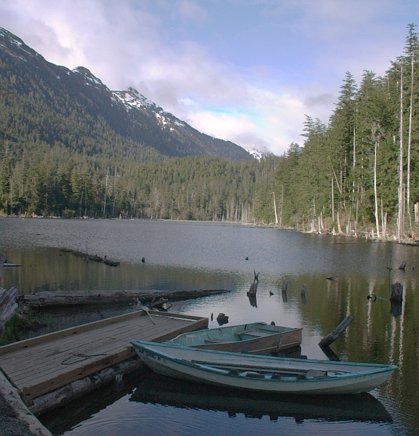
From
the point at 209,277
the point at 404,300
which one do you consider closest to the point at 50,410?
the point at 404,300

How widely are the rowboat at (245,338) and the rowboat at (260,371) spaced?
1.09 m

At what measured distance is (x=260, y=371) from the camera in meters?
12.0

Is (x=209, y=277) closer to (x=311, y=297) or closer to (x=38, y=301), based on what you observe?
(x=311, y=297)

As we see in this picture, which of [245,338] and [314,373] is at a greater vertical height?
[245,338]

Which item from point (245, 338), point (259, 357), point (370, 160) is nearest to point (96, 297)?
point (245, 338)

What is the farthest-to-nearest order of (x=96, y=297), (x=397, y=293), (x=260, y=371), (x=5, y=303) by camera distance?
(x=397, y=293) → (x=96, y=297) → (x=260, y=371) → (x=5, y=303)

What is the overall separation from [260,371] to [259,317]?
8445 mm

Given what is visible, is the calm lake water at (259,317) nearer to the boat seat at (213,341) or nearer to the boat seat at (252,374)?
the boat seat at (252,374)

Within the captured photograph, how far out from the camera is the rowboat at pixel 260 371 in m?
11.4

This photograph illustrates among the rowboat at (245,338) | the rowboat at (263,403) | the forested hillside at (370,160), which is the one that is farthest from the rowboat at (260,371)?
the forested hillside at (370,160)

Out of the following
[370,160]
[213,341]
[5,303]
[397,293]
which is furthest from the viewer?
[370,160]

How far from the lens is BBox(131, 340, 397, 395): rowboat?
1142 cm

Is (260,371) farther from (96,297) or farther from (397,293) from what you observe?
(397,293)

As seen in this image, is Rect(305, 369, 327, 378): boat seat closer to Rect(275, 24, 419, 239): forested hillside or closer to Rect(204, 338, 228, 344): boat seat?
Rect(204, 338, 228, 344): boat seat
